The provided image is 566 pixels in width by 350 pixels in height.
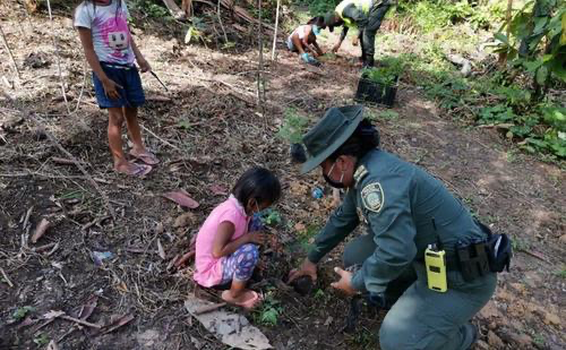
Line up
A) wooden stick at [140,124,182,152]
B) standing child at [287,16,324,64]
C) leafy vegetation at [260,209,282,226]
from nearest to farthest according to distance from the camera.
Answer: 1. leafy vegetation at [260,209,282,226]
2. wooden stick at [140,124,182,152]
3. standing child at [287,16,324,64]

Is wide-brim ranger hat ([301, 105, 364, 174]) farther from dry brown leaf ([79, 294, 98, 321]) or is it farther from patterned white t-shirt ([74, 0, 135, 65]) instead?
patterned white t-shirt ([74, 0, 135, 65])

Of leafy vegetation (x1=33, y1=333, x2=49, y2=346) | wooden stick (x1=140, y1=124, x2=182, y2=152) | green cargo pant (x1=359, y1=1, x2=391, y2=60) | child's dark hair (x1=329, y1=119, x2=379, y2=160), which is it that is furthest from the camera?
green cargo pant (x1=359, y1=1, x2=391, y2=60)

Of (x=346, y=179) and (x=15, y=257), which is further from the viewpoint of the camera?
(x=15, y=257)

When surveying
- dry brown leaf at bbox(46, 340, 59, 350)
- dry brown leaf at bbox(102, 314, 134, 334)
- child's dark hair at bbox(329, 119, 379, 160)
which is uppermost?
child's dark hair at bbox(329, 119, 379, 160)

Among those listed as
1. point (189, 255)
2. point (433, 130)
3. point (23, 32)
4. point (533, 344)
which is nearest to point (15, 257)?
point (189, 255)

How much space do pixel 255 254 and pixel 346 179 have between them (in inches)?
30.4

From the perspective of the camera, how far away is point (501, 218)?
4.03 meters

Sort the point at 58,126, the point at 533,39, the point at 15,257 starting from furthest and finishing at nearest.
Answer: the point at 533,39 < the point at 58,126 < the point at 15,257

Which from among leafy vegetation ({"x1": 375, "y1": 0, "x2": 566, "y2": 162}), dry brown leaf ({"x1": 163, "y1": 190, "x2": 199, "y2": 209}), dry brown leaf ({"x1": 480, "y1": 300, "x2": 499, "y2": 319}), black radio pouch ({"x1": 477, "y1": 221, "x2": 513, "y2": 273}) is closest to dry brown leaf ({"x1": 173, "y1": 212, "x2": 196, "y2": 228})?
dry brown leaf ({"x1": 163, "y1": 190, "x2": 199, "y2": 209})

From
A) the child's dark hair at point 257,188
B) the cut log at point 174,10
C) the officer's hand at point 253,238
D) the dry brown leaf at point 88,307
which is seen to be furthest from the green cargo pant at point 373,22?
the dry brown leaf at point 88,307

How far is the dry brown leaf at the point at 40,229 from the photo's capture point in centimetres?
285

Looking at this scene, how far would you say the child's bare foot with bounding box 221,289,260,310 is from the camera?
2609 millimetres

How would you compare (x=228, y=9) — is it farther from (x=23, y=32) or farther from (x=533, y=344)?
(x=533, y=344)

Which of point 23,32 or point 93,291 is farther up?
point 23,32
